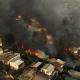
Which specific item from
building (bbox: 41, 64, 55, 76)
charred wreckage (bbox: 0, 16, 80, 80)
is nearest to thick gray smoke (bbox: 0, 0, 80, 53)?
charred wreckage (bbox: 0, 16, 80, 80)

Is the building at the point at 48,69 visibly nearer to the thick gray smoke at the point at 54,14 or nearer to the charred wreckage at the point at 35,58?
the charred wreckage at the point at 35,58

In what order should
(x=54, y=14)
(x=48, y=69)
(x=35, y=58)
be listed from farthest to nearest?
(x=54, y=14)
(x=35, y=58)
(x=48, y=69)

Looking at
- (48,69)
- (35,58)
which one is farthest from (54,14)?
(48,69)

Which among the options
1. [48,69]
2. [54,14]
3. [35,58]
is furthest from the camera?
[54,14]

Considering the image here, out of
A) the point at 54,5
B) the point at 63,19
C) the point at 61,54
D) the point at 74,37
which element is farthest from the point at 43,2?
the point at 61,54

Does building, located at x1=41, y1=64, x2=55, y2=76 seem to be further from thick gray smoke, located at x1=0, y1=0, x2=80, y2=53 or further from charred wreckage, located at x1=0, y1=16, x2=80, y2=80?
thick gray smoke, located at x1=0, y1=0, x2=80, y2=53

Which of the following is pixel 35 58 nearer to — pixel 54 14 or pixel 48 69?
pixel 48 69
